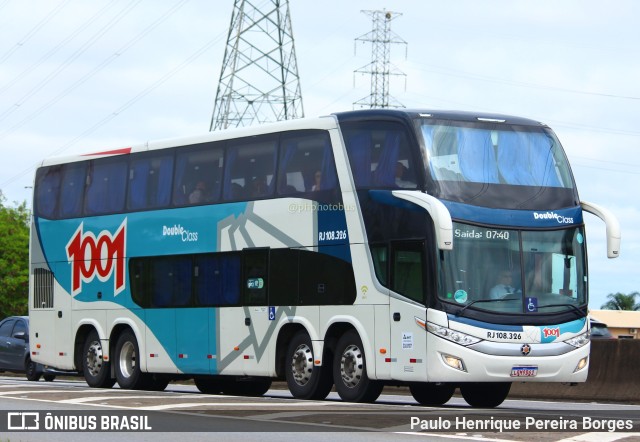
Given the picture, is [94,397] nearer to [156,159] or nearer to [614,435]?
[156,159]

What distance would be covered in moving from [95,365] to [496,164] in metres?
10.4

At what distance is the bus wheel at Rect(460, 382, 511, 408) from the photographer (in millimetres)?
22797

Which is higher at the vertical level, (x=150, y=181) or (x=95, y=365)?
(x=150, y=181)

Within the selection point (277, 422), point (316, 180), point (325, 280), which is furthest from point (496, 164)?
point (277, 422)

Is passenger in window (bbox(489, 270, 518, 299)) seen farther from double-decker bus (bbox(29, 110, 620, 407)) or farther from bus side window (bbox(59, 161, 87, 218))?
bus side window (bbox(59, 161, 87, 218))

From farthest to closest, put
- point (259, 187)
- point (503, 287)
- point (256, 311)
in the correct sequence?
point (256, 311) → point (259, 187) → point (503, 287)

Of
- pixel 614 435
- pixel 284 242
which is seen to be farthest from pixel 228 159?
pixel 614 435

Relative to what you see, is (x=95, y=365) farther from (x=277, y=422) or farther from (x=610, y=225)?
(x=277, y=422)

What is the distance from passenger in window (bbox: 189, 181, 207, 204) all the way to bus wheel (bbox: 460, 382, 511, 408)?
5702 millimetres

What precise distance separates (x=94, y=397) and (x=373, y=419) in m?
5.93

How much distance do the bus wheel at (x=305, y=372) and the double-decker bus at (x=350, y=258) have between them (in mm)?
31

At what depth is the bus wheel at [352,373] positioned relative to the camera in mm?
21812

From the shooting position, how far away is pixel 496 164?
70.4 ft

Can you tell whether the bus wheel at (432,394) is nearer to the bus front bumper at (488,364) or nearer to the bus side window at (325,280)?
the bus side window at (325,280)
